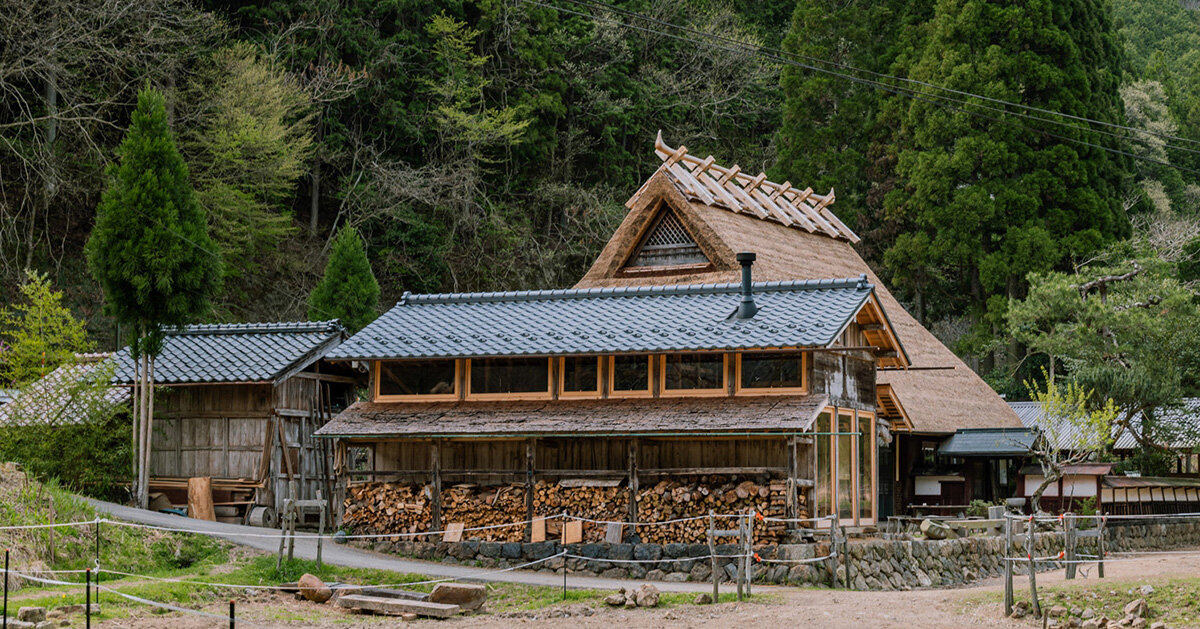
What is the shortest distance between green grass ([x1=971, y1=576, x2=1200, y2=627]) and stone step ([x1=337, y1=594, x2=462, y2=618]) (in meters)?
6.54

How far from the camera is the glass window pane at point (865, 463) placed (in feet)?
67.6

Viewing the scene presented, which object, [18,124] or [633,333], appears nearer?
[633,333]

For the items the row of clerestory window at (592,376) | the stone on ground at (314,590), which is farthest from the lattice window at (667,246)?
the stone on ground at (314,590)

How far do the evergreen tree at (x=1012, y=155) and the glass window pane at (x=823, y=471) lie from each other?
1834 centimetres

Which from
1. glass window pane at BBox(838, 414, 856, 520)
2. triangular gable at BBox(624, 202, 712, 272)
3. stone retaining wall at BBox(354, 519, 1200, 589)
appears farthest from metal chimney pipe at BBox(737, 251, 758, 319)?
triangular gable at BBox(624, 202, 712, 272)

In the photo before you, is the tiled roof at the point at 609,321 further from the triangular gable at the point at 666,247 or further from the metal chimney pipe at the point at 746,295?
the triangular gable at the point at 666,247

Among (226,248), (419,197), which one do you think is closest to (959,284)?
(419,197)

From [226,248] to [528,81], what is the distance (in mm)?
13293

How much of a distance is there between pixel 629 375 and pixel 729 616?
238 inches

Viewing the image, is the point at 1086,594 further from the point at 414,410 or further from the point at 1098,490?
the point at 1098,490

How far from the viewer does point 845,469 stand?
65.3ft

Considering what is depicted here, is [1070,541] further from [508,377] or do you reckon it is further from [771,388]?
[508,377]

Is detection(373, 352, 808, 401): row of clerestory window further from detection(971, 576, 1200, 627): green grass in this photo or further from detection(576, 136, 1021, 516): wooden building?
detection(576, 136, 1021, 516): wooden building

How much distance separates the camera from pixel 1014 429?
28.1 metres
